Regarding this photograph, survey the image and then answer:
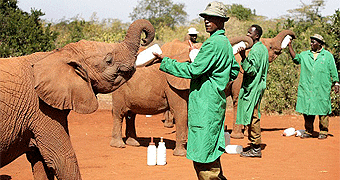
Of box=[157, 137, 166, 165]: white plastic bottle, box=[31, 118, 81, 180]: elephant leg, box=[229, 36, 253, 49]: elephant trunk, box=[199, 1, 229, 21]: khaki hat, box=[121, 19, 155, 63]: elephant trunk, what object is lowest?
box=[157, 137, 166, 165]: white plastic bottle

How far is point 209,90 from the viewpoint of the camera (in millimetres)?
5008

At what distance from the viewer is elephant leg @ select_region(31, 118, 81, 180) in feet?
15.4

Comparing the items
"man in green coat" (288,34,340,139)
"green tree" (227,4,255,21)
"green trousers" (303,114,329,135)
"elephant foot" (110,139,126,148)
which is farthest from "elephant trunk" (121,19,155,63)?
"green tree" (227,4,255,21)

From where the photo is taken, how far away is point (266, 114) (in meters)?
15.6

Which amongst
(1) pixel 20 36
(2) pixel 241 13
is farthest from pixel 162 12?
(1) pixel 20 36

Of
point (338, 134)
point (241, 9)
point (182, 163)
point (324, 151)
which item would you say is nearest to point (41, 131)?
point (182, 163)

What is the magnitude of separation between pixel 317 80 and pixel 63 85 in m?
7.75

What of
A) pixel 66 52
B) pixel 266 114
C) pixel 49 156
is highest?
pixel 66 52

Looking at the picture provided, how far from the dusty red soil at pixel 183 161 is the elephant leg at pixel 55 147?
2.42 m

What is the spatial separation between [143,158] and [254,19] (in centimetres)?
3281

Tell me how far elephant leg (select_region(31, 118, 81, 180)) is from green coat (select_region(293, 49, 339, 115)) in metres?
7.42

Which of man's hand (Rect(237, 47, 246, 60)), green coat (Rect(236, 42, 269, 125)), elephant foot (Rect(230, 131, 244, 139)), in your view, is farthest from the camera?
elephant foot (Rect(230, 131, 244, 139))

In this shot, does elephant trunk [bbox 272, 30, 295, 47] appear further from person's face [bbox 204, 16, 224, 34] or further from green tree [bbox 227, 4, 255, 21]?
green tree [bbox 227, 4, 255, 21]

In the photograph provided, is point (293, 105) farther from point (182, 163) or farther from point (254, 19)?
point (254, 19)
